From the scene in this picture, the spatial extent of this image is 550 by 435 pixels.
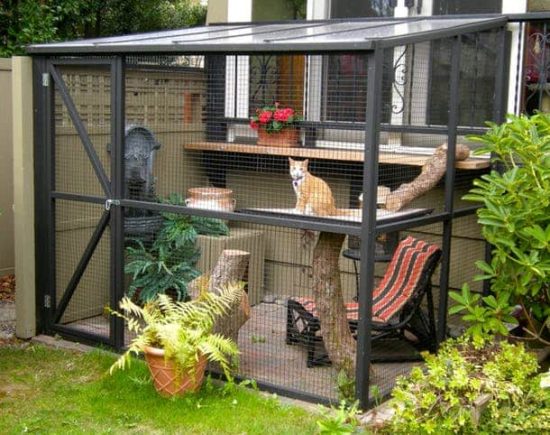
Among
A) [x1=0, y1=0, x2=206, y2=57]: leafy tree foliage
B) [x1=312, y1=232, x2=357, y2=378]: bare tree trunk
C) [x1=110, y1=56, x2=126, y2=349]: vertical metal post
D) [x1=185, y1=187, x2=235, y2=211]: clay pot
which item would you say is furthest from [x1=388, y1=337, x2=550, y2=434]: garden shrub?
[x1=0, y1=0, x2=206, y2=57]: leafy tree foliage

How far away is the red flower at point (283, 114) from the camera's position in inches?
265

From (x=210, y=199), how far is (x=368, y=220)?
2269 millimetres

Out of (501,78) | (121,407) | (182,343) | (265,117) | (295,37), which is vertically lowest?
(121,407)

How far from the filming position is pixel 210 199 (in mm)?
6465

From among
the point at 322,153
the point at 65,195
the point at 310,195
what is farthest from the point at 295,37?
the point at 65,195

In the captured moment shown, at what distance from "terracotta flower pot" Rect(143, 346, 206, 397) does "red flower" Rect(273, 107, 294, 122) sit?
2546mm

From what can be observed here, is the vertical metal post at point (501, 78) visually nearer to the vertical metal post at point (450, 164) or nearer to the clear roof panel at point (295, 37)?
the clear roof panel at point (295, 37)

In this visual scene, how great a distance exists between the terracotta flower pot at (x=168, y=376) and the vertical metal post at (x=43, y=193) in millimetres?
1555

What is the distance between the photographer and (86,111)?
236 inches

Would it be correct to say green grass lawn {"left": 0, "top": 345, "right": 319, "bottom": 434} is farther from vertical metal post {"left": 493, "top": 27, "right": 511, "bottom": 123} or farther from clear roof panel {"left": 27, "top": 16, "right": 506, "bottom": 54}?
vertical metal post {"left": 493, "top": 27, "right": 511, "bottom": 123}

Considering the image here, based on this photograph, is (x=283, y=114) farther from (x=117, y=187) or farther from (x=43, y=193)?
(x=43, y=193)

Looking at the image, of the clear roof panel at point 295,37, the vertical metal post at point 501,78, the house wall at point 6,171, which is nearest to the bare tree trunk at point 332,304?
the clear roof panel at point 295,37

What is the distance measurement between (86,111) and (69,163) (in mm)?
396

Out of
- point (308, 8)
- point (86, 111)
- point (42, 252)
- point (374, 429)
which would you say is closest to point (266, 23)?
point (308, 8)
